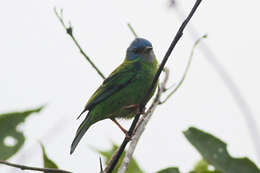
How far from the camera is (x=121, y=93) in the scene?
525 centimetres

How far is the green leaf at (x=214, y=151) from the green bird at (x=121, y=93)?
4.87 ft

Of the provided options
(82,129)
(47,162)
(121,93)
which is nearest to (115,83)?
(121,93)

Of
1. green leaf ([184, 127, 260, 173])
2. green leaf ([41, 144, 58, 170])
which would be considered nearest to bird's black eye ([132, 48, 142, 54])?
green leaf ([184, 127, 260, 173])

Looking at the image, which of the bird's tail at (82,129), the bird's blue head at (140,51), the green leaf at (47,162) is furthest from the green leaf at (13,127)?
the bird's blue head at (140,51)

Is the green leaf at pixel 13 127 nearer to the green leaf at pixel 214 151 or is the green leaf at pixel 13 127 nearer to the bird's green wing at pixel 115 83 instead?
the green leaf at pixel 214 151

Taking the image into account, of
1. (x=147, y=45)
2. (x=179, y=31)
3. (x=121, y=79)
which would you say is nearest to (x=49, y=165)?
(x=179, y=31)

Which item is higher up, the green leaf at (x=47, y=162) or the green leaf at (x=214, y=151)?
the green leaf at (x=47, y=162)

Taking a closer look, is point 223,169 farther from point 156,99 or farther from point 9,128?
point 9,128

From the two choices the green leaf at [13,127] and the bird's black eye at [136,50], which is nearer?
the green leaf at [13,127]

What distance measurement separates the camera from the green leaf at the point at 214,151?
335 centimetres

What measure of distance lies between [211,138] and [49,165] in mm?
1246

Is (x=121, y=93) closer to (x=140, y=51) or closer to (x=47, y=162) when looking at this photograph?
(x=140, y=51)

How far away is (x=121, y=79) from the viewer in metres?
5.40

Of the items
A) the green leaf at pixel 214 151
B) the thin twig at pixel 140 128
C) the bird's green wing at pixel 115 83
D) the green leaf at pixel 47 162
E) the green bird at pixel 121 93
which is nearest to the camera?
the thin twig at pixel 140 128
